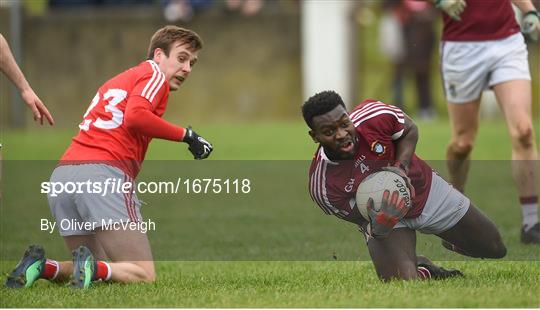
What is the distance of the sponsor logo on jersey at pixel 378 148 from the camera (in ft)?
23.1

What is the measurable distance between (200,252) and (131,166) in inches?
66.9

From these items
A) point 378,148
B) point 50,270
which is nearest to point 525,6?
point 378,148

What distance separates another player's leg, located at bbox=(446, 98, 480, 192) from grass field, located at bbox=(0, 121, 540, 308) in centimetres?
56

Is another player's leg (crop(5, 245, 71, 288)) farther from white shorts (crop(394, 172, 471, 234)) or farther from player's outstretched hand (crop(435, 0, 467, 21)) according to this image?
player's outstretched hand (crop(435, 0, 467, 21))

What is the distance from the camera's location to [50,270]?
7.15 metres

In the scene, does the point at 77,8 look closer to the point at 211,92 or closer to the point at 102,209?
the point at 211,92

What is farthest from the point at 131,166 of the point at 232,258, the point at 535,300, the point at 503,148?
the point at 503,148

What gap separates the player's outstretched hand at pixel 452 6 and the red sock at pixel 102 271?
345cm

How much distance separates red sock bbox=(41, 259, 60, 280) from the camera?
23.4ft

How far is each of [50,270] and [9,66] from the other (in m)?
1.17

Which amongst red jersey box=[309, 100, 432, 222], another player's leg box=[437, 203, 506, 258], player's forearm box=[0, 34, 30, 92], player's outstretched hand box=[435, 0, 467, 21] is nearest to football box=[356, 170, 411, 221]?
red jersey box=[309, 100, 432, 222]

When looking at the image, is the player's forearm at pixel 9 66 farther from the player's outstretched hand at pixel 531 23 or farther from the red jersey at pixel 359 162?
the player's outstretched hand at pixel 531 23

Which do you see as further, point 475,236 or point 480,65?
point 480,65

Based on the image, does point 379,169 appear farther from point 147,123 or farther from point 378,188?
point 147,123
